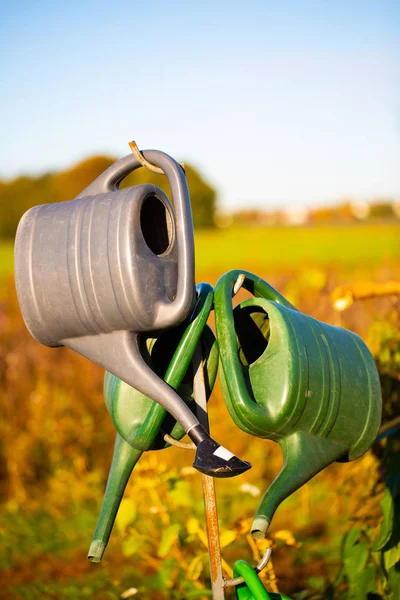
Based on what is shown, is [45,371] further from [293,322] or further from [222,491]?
[293,322]

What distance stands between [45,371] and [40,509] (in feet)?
3.32

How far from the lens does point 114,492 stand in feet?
3.72

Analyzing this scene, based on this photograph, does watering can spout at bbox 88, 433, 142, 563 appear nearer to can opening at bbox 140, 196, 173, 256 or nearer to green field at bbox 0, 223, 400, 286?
can opening at bbox 140, 196, 173, 256

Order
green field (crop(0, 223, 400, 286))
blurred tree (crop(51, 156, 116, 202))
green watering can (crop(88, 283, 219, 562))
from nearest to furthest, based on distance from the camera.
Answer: green watering can (crop(88, 283, 219, 562)) < blurred tree (crop(51, 156, 116, 202)) < green field (crop(0, 223, 400, 286))

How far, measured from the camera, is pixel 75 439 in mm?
4008

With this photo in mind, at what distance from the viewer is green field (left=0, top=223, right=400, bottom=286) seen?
13.4 metres

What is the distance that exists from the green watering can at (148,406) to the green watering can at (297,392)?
0.15 ft

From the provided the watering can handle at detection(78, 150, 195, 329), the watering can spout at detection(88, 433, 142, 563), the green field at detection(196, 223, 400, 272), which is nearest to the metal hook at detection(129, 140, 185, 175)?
the watering can handle at detection(78, 150, 195, 329)

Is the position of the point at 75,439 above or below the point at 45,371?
below

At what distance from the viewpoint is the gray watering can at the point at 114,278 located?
3.18ft

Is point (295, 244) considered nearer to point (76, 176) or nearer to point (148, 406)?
point (76, 176)

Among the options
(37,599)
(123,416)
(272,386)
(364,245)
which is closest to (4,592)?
(37,599)

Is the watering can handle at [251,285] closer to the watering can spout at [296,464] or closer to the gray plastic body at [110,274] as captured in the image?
the gray plastic body at [110,274]

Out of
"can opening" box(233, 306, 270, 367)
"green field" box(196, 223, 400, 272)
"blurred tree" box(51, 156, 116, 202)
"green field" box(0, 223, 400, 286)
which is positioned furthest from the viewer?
"green field" box(196, 223, 400, 272)
